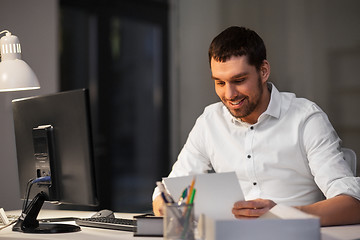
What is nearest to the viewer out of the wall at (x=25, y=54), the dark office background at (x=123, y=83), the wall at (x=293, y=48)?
the wall at (x=25, y=54)

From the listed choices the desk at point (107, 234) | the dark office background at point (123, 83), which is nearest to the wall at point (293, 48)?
the dark office background at point (123, 83)

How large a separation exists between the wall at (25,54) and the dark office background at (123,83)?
1.47 metres

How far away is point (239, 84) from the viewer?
226 cm

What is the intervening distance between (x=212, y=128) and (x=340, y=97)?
1.35 m

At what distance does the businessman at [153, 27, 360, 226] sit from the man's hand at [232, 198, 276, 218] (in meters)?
A: 0.42

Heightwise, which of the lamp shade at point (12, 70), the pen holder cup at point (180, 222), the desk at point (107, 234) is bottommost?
the desk at point (107, 234)

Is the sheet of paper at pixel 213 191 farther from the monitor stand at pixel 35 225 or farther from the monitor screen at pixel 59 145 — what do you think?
the monitor stand at pixel 35 225

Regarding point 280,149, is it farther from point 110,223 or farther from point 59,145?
point 59,145

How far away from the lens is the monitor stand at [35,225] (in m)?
1.95

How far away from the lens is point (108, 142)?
520 cm

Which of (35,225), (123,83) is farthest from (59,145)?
(123,83)

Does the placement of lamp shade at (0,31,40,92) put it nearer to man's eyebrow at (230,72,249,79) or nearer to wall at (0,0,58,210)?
man's eyebrow at (230,72,249,79)

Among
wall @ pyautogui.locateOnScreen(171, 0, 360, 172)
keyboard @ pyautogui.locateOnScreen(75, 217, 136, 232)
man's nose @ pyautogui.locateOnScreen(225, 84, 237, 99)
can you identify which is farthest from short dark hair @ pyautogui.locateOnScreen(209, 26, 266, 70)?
wall @ pyautogui.locateOnScreen(171, 0, 360, 172)

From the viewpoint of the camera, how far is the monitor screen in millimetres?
1919
